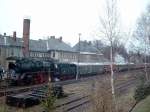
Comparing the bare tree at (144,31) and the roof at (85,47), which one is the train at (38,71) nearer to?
the bare tree at (144,31)

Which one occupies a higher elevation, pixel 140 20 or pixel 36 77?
pixel 140 20

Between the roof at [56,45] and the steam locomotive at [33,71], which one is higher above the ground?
the roof at [56,45]

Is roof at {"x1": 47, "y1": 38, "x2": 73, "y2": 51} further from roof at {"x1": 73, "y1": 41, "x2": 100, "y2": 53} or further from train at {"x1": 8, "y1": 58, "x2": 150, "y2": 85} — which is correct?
train at {"x1": 8, "y1": 58, "x2": 150, "y2": 85}

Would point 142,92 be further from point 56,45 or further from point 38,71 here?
point 56,45

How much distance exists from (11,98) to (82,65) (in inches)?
1275

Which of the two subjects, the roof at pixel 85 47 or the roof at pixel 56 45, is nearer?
the roof at pixel 56 45

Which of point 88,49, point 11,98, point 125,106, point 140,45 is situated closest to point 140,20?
point 140,45

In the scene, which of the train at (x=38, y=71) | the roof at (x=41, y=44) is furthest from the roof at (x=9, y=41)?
the train at (x=38, y=71)

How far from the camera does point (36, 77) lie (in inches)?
1549

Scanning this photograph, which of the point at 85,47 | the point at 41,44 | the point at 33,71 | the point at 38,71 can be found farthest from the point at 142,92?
the point at 85,47

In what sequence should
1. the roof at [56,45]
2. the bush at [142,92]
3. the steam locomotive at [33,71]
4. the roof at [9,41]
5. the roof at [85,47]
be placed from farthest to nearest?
the roof at [85,47] → the roof at [56,45] → the roof at [9,41] → the steam locomotive at [33,71] → the bush at [142,92]

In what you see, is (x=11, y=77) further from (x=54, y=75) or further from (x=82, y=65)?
(x=82, y=65)

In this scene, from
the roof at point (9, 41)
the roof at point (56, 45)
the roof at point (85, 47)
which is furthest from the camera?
the roof at point (85, 47)

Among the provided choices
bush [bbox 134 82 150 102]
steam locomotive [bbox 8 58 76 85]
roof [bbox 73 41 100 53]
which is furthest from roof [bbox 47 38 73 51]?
bush [bbox 134 82 150 102]
